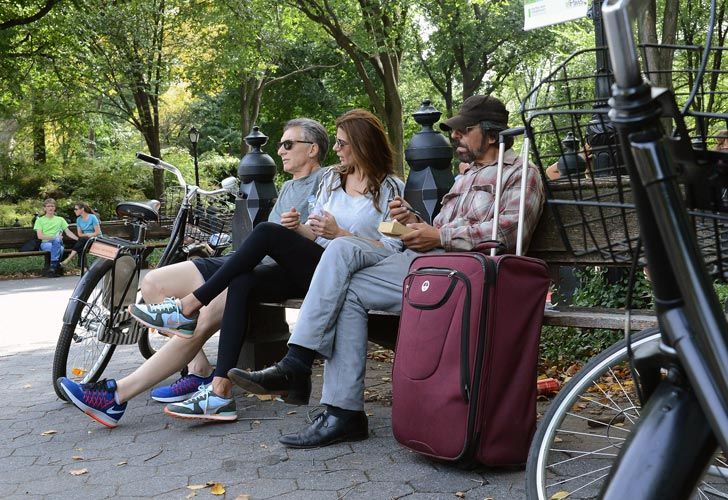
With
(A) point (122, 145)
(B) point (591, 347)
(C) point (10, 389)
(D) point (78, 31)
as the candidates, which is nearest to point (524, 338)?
(B) point (591, 347)

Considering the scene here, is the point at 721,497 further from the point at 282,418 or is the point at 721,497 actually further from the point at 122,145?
the point at 122,145

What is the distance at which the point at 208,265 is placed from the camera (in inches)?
197

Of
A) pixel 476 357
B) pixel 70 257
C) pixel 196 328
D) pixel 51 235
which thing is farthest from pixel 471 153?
pixel 51 235

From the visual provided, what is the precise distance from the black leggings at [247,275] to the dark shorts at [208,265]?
37cm

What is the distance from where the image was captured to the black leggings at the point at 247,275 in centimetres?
452

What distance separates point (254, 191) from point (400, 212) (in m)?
2.25

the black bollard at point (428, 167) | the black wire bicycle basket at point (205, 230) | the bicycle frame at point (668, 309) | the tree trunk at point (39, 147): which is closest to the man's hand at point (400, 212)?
the black bollard at point (428, 167)

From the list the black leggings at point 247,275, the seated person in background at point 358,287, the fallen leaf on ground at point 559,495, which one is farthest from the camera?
the black leggings at point 247,275

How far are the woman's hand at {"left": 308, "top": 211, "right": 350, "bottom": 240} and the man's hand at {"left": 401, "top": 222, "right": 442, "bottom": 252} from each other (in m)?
0.59

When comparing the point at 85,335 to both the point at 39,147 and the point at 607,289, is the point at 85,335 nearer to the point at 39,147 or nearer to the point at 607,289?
the point at 607,289

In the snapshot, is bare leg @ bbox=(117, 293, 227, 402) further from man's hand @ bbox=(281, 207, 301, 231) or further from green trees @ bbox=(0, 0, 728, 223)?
green trees @ bbox=(0, 0, 728, 223)

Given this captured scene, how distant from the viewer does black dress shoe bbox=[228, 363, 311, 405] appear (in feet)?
13.2

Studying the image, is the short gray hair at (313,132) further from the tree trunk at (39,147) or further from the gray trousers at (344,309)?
the tree trunk at (39,147)

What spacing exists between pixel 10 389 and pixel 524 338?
3918mm
